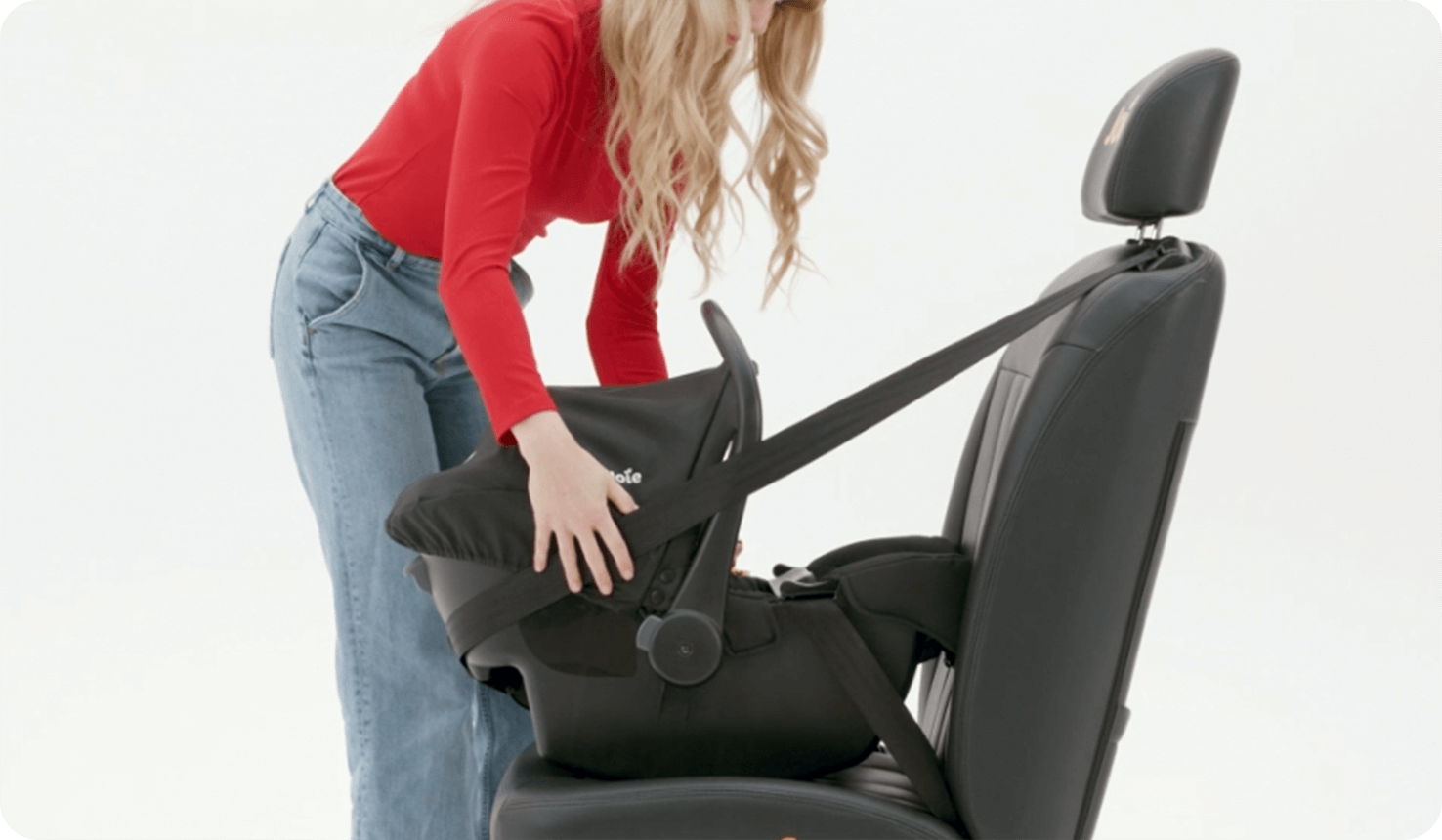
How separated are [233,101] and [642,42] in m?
1.99

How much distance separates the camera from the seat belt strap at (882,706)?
1.08m

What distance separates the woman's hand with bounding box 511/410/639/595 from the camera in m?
1.04

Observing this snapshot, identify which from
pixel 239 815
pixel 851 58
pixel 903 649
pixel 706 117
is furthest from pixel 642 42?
pixel 239 815

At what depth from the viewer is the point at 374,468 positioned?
53.4 inches

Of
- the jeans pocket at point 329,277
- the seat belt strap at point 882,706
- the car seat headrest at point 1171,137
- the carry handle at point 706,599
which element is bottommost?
the seat belt strap at point 882,706

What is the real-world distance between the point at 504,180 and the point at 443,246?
0.11m

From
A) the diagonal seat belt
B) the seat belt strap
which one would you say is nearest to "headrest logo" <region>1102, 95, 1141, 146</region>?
the diagonal seat belt

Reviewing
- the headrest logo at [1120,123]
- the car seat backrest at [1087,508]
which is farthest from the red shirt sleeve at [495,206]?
the headrest logo at [1120,123]

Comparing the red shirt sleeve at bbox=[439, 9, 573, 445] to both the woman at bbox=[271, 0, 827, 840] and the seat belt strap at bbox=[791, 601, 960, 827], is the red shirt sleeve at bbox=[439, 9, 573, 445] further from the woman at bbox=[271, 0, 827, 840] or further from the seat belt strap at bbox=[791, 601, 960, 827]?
the seat belt strap at bbox=[791, 601, 960, 827]

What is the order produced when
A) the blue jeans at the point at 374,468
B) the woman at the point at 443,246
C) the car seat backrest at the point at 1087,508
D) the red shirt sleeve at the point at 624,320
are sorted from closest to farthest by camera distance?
the car seat backrest at the point at 1087,508 < the woman at the point at 443,246 < the blue jeans at the point at 374,468 < the red shirt sleeve at the point at 624,320

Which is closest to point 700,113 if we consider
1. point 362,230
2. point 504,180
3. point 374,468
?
point 504,180

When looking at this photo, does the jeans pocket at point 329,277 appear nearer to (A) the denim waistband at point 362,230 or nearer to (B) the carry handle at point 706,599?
(A) the denim waistband at point 362,230

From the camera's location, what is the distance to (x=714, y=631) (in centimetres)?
105

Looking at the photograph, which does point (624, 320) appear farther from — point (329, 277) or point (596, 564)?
point (596, 564)
